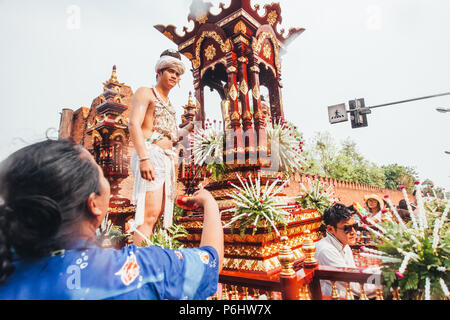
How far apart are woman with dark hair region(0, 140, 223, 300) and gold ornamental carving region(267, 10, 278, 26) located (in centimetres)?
555

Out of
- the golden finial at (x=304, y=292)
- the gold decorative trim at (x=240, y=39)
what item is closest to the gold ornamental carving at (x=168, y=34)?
the gold decorative trim at (x=240, y=39)

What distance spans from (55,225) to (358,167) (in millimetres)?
42392

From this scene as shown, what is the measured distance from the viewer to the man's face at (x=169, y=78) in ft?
8.63

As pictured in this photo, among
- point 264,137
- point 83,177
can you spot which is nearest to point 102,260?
point 83,177

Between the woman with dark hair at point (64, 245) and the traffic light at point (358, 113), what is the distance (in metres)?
12.3

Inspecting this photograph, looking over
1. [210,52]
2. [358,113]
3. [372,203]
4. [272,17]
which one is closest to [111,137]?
[210,52]

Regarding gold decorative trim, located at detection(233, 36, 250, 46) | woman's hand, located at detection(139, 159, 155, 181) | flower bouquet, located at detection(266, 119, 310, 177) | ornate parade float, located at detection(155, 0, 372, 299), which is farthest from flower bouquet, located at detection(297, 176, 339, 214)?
woman's hand, located at detection(139, 159, 155, 181)

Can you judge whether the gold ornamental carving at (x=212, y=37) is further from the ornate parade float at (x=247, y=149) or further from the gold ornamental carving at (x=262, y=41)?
the gold ornamental carving at (x=262, y=41)

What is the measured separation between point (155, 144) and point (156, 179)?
0.40m

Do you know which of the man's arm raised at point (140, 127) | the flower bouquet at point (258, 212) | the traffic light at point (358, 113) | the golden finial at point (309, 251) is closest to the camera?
the golden finial at point (309, 251)

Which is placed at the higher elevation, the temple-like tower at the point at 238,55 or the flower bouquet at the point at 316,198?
the temple-like tower at the point at 238,55

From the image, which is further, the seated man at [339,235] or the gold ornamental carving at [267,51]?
the gold ornamental carving at [267,51]

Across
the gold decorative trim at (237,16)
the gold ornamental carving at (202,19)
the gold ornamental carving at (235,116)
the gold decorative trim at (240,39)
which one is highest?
the gold ornamental carving at (202,19)

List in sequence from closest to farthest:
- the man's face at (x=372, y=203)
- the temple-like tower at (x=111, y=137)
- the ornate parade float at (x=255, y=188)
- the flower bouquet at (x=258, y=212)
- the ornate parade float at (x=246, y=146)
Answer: the ornate parade float at (x=255, y=188) < the flower bouquet at (x=258, y=212) < the ornate parade float at (x=246, y=146) < the temple-like tower at (x=111, y=137) < the man's face at (x=372, y=203)
